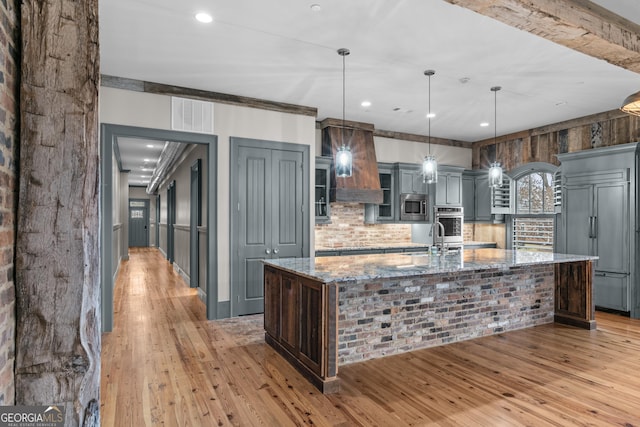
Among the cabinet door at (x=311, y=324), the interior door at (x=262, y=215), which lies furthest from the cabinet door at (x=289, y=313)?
the interior door at (x=262, y=215)

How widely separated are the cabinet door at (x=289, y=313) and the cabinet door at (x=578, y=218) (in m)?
4.55

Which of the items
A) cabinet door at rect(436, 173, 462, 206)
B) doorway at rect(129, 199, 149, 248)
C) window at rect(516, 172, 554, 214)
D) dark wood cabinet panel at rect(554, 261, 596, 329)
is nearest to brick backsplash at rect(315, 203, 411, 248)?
cabinet door at rect(436, 173, 462, 206)

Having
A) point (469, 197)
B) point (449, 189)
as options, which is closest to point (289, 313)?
point (449, 189)

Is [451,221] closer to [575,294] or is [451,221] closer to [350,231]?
[350,231]

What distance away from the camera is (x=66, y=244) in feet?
5.33

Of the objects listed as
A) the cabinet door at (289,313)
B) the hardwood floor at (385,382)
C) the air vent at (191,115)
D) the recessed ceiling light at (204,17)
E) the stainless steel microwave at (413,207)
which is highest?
the recessed ceiling light at (204,17)

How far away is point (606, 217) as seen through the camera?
17.6ft

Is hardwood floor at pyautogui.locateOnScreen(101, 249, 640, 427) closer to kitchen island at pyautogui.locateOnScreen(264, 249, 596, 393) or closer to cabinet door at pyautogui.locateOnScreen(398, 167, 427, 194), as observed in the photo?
kitchen island at pyautogui.locateOnScreen(264, 249, 596, 393)

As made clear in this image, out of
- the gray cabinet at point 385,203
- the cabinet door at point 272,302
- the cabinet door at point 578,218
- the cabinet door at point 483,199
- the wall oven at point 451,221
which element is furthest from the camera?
the cabinet door at point 483,199

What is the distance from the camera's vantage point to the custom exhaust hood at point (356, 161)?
6.15m

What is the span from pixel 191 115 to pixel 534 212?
5950 millimetres

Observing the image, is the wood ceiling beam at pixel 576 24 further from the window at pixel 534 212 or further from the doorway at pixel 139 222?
the doorway at pixel 139 222

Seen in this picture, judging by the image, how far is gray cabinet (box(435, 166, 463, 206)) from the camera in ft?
23.6

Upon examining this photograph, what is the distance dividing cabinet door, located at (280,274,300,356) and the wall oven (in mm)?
4257
